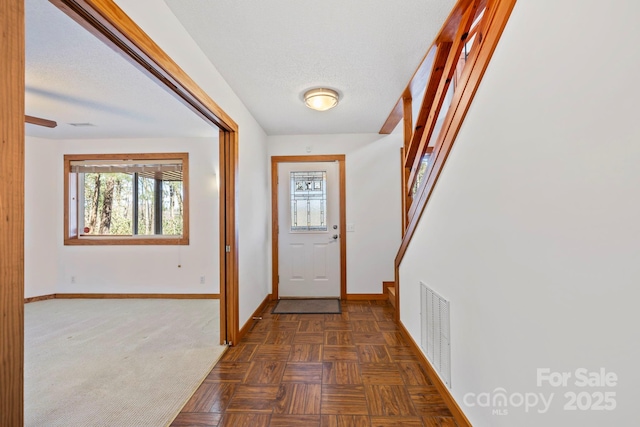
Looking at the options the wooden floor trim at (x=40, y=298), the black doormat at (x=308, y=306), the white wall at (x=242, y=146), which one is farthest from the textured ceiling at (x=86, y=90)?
the black doormat at (x=308, y=306)

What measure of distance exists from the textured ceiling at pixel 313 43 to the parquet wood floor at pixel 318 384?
2.40 meters

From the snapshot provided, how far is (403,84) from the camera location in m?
2.62

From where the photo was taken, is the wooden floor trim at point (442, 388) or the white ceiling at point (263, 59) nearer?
the wooden floor trim at point (442, 388)

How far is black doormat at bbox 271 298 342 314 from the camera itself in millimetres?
3565

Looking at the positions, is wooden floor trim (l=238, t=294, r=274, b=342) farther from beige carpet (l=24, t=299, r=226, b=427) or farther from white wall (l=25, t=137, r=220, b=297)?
white wall (l=25, t=137, r=220, b=297)

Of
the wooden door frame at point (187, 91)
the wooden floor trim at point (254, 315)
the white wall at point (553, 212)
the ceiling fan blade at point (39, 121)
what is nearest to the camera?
the white wall at point (553, 212)

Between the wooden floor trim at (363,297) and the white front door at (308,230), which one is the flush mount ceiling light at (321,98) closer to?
the white front door at (308,230)

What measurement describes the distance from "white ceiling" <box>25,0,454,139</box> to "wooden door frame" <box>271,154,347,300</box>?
0.66 meters

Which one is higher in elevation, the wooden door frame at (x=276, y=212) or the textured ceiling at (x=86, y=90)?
the textured ceiling at (x=86, y=90)

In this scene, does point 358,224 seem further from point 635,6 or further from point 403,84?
point 635,6

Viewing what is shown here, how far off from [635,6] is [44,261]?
605 centimetres

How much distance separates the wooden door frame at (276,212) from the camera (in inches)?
161

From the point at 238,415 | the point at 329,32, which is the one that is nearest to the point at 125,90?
the point at 329,32

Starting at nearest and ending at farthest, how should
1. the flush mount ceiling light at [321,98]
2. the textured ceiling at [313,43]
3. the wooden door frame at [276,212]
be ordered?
1. the textured ceiling at [313,43]
2. the flush mount ceiling light at [321,98]
3. the wooden door frame at [276,212]
